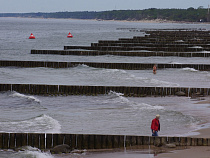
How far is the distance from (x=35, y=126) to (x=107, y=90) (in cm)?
1133

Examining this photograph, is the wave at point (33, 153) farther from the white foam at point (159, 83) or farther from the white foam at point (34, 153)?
the white foam at point (159, 83)

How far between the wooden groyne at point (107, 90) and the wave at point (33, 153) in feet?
48.4

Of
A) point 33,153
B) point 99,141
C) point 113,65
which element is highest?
point 113,65

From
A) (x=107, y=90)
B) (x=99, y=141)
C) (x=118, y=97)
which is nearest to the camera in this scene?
(x=99, y=141)

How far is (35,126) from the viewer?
24.1 meters

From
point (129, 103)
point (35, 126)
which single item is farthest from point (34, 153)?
point (129, 103)

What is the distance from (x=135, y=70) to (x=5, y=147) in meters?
31.0

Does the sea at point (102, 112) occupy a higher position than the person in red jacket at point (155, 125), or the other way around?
the person in red jacket at point (155, 125)

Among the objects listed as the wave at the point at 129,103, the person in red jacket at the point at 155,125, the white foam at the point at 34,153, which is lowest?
the white foam at the point at 34,153

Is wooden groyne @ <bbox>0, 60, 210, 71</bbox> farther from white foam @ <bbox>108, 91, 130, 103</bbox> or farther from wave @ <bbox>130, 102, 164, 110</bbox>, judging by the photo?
wave @ <bbox>130, 102, 164, 110</bbox>

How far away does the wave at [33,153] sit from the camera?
19169mm

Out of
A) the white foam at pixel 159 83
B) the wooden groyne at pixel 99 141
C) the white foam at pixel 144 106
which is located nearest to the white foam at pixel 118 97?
the white foam at pixel 144 106

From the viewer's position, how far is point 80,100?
32.0 m

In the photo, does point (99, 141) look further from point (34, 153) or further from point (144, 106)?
point (144, 106)
